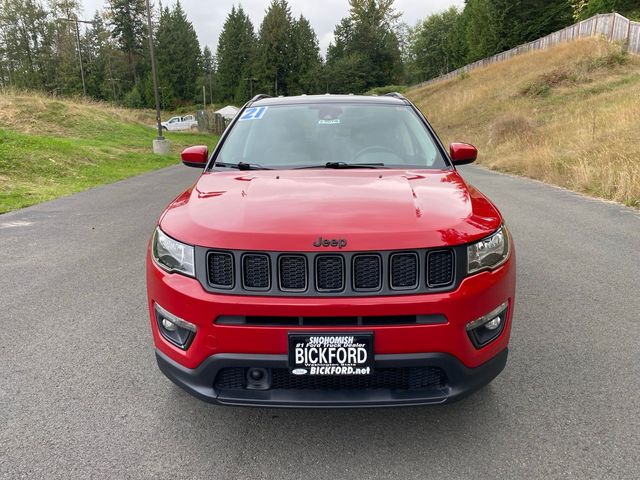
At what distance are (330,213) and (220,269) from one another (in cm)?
56

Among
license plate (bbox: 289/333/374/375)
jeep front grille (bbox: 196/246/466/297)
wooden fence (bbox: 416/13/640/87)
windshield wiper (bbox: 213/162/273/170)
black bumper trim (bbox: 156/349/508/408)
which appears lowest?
black bumper trim (bbox: 156/349/508/408)

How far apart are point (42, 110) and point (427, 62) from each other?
3235 inches

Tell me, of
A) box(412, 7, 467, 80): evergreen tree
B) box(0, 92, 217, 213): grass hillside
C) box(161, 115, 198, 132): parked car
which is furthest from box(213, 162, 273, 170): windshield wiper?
box(412, 7, 467, 80): evergreen tree

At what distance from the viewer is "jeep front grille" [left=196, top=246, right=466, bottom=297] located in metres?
2.13

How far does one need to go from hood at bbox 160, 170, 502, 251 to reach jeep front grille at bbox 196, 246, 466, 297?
41mm

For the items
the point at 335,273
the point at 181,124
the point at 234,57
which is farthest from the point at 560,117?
the point at 234,57

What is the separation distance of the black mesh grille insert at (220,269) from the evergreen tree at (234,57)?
94824mm

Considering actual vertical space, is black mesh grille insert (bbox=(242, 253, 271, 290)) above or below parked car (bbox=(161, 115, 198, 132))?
above

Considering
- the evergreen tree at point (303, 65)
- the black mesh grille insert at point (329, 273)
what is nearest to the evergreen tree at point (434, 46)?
the evergreen tree at point (303, 65)

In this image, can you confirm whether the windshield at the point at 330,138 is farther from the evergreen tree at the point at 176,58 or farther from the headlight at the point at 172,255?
the evergreen tree at the point at 176,58

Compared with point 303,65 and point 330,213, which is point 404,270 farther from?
point 303,65

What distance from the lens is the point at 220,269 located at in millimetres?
2207

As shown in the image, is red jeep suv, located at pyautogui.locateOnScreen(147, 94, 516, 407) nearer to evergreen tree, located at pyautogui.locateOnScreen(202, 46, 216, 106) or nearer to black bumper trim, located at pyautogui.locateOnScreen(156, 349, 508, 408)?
black bumper trim, located at pyautogui.locateOnScreen(156, 349, 508, 408)

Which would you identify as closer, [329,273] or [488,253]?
[329,273]
